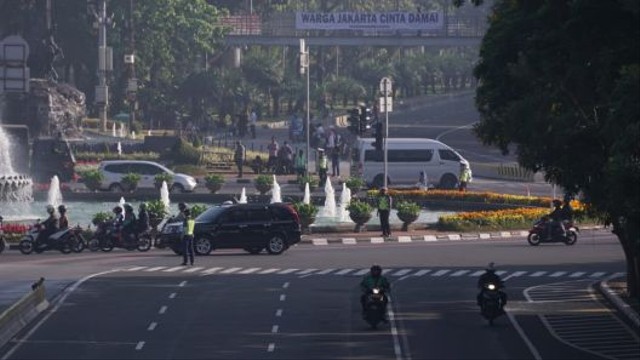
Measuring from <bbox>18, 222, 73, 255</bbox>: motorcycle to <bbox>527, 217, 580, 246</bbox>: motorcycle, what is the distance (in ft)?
48.4

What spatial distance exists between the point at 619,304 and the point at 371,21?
93.5m

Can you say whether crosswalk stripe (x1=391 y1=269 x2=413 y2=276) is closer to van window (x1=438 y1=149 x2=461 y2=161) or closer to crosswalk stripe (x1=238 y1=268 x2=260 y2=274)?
crosswalk stripe (x1=238 y1=268 x2=260 y2=274)

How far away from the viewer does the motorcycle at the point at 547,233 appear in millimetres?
56781

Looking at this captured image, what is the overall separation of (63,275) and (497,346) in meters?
16.2

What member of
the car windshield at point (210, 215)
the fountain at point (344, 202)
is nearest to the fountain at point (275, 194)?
the fountain at point (344, 202)

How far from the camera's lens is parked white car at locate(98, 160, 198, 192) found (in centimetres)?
7656

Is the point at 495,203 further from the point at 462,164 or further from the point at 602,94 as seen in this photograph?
the point at 602,94

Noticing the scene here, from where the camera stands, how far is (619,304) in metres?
40.2

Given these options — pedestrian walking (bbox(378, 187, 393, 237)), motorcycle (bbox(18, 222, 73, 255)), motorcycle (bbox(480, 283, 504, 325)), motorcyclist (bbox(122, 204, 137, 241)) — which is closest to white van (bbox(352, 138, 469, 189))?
pedestrian walking (bbox(378, 187, 393, 237))

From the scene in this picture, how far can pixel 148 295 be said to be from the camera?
41.9 meters

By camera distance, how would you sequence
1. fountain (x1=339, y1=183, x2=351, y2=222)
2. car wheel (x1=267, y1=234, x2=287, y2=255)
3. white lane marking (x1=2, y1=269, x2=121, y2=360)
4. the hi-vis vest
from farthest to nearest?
fountain (x1=339, y1=183, x2=351, y2=222), car wheel (x1=267, y1=234, x2=287, y2=255), the hi-vis vest, white lane marking (x1=2, y1=269, x2=121, y2=360)

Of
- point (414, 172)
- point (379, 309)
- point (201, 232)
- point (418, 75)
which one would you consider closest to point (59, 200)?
point (414, 172)

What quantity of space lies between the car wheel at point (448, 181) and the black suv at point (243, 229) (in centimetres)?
2853

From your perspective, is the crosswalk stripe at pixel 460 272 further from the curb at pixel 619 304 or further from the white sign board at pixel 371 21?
the white sign board at pixel 371 21
